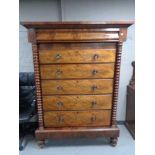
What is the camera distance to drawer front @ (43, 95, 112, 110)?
6.79 ft

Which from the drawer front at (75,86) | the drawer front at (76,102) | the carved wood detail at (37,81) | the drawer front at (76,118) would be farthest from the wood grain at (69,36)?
the drawer front at (76,118)

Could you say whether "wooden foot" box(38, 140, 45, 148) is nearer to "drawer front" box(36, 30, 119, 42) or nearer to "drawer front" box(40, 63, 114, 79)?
"drawer front" box(40, 63, 114, 79)

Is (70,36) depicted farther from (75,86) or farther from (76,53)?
(75,86)

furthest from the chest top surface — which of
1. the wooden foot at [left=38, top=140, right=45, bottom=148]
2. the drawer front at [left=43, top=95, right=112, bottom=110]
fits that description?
the wooden foot at [left=38, top=140, right=45, bottom=148]

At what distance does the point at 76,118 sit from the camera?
2123mm

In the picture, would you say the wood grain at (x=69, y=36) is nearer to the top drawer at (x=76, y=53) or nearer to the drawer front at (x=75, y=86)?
the top drawer at (x=76, y=53)

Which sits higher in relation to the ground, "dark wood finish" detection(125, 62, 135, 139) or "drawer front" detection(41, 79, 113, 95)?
"drawer front" detection(41, 79, 113, 95)

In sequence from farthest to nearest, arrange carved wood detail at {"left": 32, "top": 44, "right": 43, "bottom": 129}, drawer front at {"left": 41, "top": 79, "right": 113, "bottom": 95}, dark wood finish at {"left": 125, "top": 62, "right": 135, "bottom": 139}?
dark wood finish at {"left": 125, "top": 62, "right": 135, "bottom": 139}
drawer front at {"left": 41, "top": 79, "right": 113, "bottom": 95}
carved wood detail at {"left": 32, "top": 44, "right": 43, "bottom": 129}

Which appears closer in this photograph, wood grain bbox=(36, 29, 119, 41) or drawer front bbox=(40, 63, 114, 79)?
wood grain bbox=(36, 29, 119, 41)

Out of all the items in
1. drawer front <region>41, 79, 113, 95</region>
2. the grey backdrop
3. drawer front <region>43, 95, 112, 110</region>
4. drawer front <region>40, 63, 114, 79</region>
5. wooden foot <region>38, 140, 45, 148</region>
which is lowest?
wooden foot <region>38, 140, 45, 148</region>

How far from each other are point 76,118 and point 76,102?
0.20m
